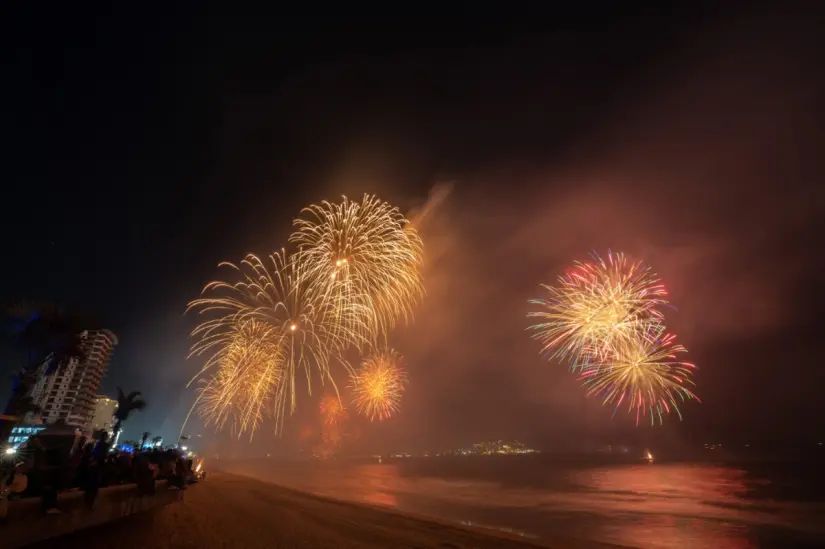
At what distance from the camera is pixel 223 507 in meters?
22.6

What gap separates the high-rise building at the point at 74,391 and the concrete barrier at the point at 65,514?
12212 centimetres

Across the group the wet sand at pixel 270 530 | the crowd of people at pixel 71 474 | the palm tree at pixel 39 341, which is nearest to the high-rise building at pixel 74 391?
the palm tree at pixel 39 341

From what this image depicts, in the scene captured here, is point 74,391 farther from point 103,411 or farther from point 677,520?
point 677,520

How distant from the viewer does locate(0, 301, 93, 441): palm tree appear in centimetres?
1942

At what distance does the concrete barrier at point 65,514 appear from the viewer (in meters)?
8.77

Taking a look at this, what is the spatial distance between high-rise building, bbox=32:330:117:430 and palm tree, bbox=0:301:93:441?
111254 millimetres

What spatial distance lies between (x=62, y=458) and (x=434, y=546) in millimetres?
14871

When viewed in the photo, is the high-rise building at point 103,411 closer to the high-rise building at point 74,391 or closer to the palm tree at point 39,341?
the high-rise building at point 74,391

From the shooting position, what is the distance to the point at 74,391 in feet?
413

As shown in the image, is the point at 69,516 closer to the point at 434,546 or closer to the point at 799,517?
the point at 434,546

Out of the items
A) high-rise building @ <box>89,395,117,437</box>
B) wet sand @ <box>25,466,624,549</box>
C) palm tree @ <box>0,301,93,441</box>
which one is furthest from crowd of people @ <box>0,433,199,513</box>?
high-rise building @ <box>89,395,117,437</box>

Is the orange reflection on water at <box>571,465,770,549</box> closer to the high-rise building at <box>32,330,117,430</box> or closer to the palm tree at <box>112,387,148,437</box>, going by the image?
the palm tree at <box>112,387,148,437</box>

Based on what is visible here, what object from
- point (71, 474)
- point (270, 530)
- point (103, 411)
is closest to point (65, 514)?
point (71, 474)

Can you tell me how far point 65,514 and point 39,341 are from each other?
47.7ft
